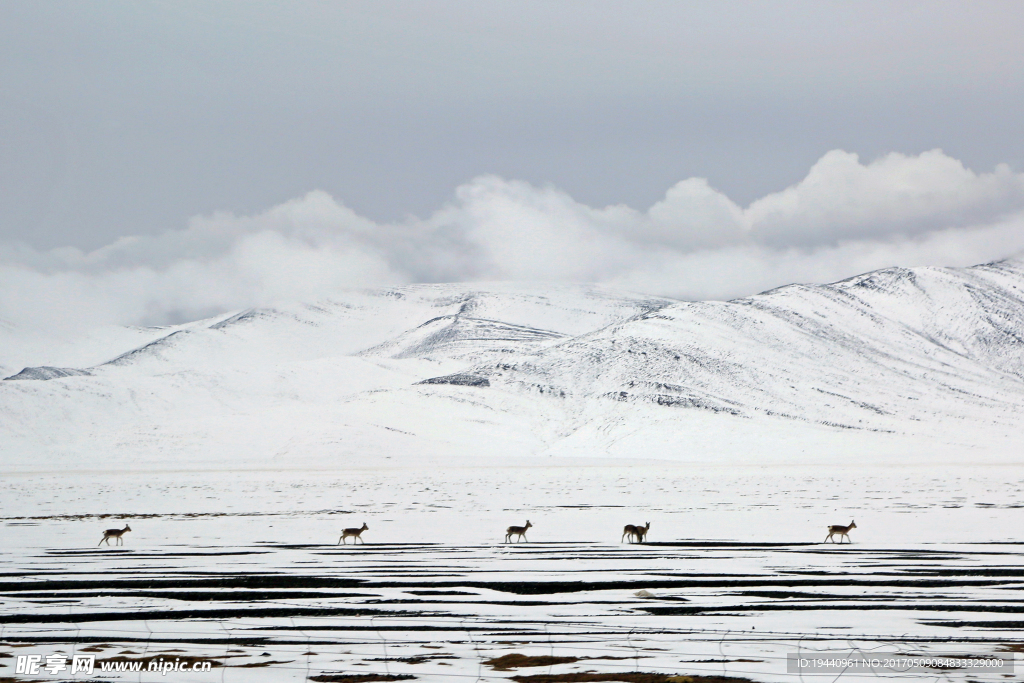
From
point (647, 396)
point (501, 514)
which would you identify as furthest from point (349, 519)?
point (647, 396)

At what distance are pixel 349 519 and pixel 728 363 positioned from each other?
165669 mm

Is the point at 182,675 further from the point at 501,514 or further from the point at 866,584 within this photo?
the point at 501,514

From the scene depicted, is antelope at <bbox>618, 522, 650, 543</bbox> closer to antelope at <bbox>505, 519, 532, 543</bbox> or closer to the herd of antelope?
the herd of antelope

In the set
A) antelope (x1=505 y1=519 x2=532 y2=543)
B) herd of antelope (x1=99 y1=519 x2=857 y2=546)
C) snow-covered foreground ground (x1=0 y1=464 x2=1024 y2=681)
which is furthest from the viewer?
antelope (x1=505 y1=519 x2=532 y2=543)

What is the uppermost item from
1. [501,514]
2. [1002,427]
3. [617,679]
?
[1002,427]

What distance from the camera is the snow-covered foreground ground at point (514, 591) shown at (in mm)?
12227

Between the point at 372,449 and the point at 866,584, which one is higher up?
the point at 372,449

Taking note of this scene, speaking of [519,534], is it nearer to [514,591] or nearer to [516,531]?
[516,531]

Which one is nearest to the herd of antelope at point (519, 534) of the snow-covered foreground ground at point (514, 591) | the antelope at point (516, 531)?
the antelope at point (516, 531)

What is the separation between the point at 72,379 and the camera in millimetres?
179125

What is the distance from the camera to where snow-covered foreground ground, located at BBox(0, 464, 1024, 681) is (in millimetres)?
12227

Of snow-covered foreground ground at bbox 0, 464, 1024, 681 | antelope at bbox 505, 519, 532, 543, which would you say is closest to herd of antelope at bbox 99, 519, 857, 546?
antelope at bbox 505, 519, 532, 543

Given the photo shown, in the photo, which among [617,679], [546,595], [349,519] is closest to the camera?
[617,679]

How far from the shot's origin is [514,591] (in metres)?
17.6
